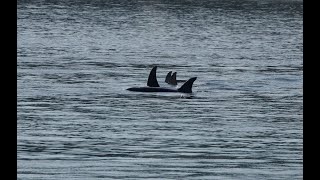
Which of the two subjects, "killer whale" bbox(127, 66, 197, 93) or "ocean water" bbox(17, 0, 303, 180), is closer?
"ocean water" bbox(17, 0, 303, 180)

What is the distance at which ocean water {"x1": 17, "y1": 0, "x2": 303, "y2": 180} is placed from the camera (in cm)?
1652

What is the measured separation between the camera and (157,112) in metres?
29.0

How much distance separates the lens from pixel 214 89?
38312mm

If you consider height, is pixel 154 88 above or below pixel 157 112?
below

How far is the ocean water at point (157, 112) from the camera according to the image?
54.2 feet

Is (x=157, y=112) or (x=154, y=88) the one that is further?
(x=154, y=88)

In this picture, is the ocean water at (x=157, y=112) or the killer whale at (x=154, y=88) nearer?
the ocean water at (x=157, y=112)

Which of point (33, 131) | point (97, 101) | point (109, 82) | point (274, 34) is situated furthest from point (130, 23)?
point (33, 131)

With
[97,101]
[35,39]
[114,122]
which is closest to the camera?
[114,122]

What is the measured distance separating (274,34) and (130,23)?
26.2 metres

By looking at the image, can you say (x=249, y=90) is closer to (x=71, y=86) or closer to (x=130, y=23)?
(x=71, y=86)
